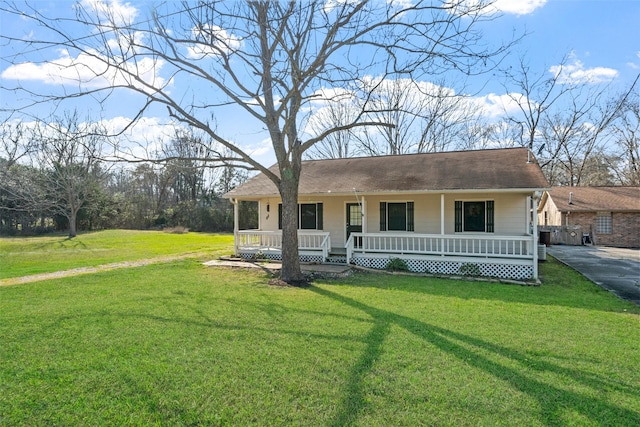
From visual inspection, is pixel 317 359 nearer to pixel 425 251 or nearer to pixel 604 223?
pixel 425 251

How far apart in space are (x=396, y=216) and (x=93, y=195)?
26248mm

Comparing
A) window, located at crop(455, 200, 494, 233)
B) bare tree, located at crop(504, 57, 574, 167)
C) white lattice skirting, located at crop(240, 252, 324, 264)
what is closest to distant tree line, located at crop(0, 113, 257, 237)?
white lattice skirting, located at crop(240, 252, 324, 264)

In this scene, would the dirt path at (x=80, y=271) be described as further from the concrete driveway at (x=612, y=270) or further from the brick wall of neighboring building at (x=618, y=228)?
the brick wall of neighboring building at (x=618, y=228)

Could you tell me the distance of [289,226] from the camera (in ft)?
33.1

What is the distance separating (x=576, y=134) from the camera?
29688 mm

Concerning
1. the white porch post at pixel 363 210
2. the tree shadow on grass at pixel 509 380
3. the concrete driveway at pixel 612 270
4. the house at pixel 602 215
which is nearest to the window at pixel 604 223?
the house at pixel 602 215

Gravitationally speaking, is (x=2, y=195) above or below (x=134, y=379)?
above

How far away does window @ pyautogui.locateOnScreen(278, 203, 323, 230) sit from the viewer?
14.7m

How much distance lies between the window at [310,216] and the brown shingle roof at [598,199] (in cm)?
1688

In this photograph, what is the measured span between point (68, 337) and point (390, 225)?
10.6 m

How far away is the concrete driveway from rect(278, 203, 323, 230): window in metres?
9.27

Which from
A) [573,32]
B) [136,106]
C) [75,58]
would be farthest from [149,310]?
[573,32]

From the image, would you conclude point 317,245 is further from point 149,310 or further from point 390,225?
point 149,310

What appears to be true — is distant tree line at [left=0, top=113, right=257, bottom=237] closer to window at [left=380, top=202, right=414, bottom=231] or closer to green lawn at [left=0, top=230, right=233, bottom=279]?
green lawn at [left=0, top=230, right=233, bottom=279]
